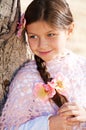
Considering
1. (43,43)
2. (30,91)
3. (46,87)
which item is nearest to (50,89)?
(46,87)

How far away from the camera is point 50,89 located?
262 cm

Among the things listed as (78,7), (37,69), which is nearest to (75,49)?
(78,7)

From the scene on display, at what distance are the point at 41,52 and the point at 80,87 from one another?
337mm

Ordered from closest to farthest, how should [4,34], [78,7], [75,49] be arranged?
[4,34] → [75,49] → [78,7]

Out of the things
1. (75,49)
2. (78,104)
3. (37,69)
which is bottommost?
(75,49)

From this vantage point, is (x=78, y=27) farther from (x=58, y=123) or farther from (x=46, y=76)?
(x=58, y=123)

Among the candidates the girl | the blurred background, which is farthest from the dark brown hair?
the blurred background

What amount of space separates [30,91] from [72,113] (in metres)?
0.32

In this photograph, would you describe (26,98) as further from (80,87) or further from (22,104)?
(80,87)

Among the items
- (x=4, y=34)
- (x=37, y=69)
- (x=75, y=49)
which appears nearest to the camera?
(x=4, y=34)

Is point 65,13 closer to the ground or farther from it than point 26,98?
farther from it

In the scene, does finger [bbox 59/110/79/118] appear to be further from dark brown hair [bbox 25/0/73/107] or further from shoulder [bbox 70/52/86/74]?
shoulder [bbox 70/52/86/74]

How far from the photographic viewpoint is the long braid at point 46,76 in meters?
2.65

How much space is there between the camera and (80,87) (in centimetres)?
274
